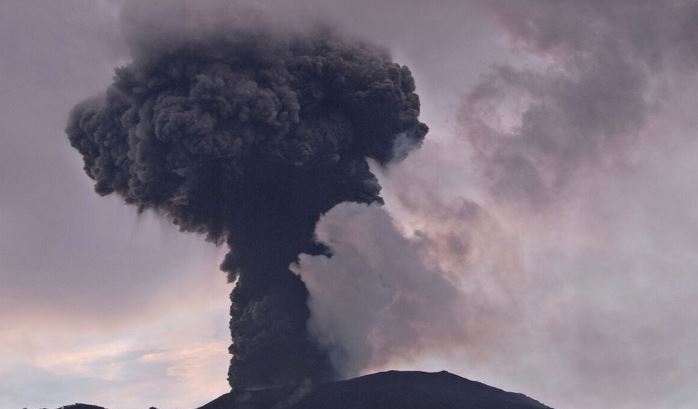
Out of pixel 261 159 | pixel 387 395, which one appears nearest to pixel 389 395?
pixel 387 395

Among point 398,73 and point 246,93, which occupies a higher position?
point 398,73

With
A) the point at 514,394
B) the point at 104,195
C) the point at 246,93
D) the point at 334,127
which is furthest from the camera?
the point at 514,394

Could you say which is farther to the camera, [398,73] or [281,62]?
[398,73]

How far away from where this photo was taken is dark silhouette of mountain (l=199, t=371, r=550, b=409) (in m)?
66.2

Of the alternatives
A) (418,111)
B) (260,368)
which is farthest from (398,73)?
(260,368)

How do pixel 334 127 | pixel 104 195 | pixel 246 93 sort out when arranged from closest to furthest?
1. pixel 246 93
2. pixel 334 127
3. pixel 104 195

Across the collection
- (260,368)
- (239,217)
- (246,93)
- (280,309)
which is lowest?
(260,368)

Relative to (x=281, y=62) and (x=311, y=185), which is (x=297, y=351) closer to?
(x=311, y=185)

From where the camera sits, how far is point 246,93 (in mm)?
60750

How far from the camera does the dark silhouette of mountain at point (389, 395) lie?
66188mm

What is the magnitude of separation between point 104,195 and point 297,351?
23365mm

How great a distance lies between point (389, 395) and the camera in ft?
239

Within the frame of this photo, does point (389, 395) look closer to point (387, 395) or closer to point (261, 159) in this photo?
point (387, 395)

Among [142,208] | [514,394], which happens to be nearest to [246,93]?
[142,208]
